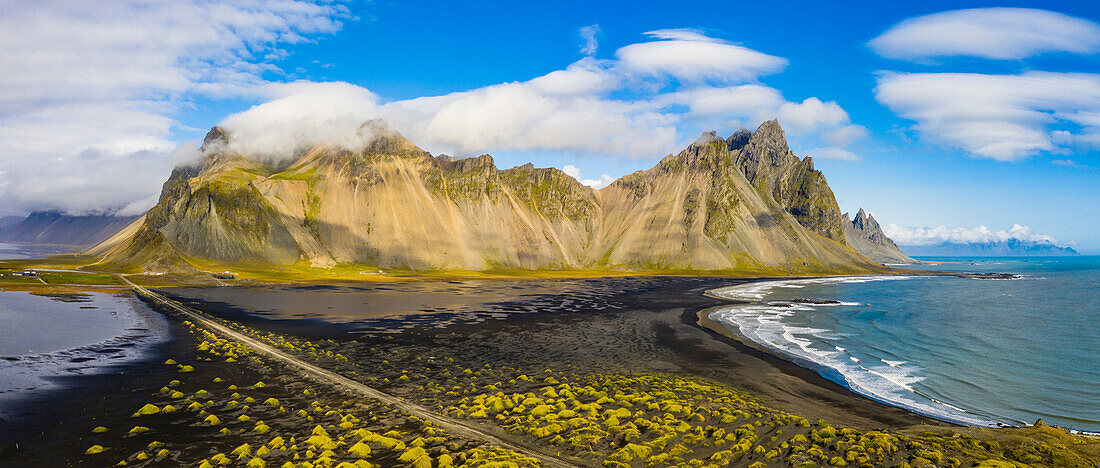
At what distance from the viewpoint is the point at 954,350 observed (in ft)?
178

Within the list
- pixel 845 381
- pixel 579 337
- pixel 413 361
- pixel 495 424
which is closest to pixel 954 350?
pixel 845 381

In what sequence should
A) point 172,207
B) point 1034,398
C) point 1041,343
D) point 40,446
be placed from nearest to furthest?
point 40,446
point 1034,398
point 1041,343
point 172,207

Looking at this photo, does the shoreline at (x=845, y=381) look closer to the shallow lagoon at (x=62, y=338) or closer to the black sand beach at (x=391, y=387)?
the black sand beach at (x=391, y=387)

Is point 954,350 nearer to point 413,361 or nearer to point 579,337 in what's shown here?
point 579,337

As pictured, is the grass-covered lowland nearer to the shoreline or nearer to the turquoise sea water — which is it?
the shoreline

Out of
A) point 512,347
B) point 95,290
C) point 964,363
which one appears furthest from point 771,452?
point 95,290

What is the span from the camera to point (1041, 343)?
58.4 metres

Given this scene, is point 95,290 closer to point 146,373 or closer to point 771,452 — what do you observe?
point 146,373

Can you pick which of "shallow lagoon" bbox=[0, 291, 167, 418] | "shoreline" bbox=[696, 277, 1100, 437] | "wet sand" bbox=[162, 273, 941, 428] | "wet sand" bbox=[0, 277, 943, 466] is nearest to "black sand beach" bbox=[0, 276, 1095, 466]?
"wet sand" bbox=[0, 277, 943, 466]

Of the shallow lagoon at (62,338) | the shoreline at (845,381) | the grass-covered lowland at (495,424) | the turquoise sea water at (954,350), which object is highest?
the shallow lagoon at (62,338)

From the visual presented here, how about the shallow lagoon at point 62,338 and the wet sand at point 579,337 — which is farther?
the wet sand at point 579,337

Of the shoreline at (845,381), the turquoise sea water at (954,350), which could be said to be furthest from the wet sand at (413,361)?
the turquoise sea water at (954,350)

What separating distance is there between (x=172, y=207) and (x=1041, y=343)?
752 feet

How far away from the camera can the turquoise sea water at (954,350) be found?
35.2 meters
